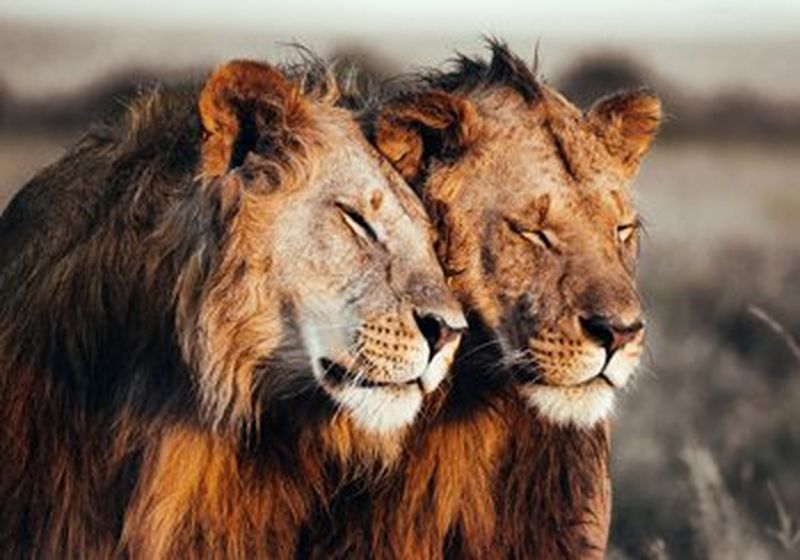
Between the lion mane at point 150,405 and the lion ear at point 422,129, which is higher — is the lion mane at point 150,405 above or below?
below

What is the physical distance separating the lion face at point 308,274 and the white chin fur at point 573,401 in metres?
0.28

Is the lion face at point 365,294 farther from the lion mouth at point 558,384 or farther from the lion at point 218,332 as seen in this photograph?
the lion mouth at point 558,384

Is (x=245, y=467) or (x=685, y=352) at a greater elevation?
(x=245, y=467)

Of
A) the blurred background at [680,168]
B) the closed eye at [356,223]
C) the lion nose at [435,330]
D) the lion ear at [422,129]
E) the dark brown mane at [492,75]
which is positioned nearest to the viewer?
the lion nose at [435,330]

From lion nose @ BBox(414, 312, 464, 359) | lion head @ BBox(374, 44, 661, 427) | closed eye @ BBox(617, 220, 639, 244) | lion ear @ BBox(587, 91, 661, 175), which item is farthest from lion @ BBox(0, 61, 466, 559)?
lion ear @ BBox(587, 91, 661, 175)

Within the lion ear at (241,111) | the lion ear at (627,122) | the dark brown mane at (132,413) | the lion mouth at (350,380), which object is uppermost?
the lion ear at (241,111)

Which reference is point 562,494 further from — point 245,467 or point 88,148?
point 88,148

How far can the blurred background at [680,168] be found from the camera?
34.8ft

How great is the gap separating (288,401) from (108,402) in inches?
15.2

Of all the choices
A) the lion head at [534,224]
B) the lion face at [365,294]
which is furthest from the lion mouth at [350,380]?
the lion head at [534,224]

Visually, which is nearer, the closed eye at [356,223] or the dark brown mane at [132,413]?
the closed eye at [356,223]

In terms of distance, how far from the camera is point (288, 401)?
6.13 m

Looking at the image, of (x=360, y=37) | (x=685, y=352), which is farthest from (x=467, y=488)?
(x=685, y=352)

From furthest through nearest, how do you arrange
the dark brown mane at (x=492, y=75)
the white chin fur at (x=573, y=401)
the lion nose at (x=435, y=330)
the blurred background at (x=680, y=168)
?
the blurred background at (x=680, y=168) → the dark brown mane at (x=492, y=75) → the white chin fur at (x=573, y=401) → the lion nose at (x=435, y=330)
